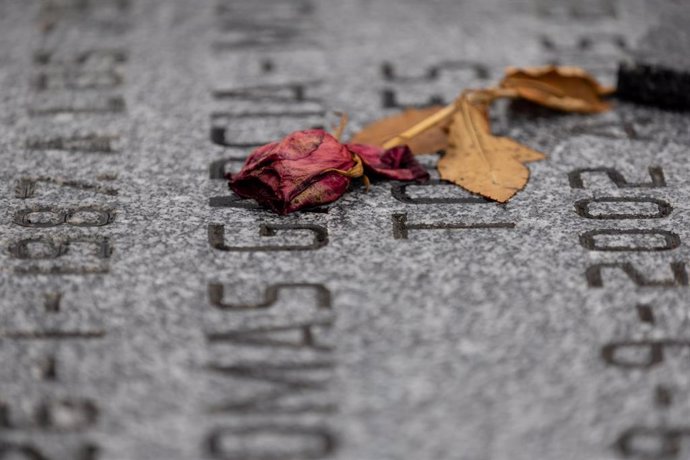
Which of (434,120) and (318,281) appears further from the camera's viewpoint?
(434,120)

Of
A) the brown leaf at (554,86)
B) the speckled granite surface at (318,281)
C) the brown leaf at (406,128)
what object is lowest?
the speckled granite surface at (318,281)

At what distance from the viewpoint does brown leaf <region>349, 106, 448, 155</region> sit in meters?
1.62

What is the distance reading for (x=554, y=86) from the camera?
174 cm

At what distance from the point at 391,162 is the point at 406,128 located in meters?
0.13

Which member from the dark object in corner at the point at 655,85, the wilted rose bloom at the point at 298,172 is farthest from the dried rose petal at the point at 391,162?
the dark object in corner at the point at 655,85

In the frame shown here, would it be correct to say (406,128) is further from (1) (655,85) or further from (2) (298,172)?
(1) (655,85)

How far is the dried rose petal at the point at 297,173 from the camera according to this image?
141 cm

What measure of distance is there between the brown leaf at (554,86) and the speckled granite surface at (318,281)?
0.09 ft

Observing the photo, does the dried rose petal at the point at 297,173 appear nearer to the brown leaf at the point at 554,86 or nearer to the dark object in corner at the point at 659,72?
the brown leaf at the point at 554,86

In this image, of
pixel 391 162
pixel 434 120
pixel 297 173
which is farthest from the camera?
pixel 434 120

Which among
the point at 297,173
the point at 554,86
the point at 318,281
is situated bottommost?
the point at 318,281

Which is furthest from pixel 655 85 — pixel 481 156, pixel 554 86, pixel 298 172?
pixel 298 172

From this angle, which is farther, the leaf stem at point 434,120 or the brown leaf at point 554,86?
the brown leaf at point 554,86

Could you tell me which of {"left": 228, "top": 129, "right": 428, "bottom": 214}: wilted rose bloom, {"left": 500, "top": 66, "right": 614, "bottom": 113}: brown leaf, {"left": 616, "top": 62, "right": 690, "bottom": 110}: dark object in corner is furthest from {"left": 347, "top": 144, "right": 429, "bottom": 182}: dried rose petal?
{"left": 616, "top": 62, "right": 690, "bottom": 110}: dark object in corner
